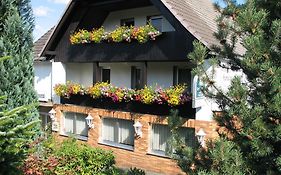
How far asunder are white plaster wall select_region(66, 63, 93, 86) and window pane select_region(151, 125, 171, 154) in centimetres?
596

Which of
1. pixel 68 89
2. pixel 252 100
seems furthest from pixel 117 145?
pixel 252 100

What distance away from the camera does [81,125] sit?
1709 centimetres

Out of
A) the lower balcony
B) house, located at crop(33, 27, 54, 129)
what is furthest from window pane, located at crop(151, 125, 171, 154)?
house, located at crop(33, 27, 54, 129)

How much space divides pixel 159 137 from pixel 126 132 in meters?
1.83

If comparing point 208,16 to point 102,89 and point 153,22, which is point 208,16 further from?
point 102,89

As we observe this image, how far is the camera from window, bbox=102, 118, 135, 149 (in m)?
15.2

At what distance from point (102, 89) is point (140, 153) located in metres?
3.24

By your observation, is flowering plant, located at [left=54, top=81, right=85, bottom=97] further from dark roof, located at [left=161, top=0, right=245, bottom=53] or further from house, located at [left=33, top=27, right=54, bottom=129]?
dark roof, located at [left=161, top=0, right=245, bottom=53]

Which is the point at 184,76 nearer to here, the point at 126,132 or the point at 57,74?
the point at 126,132

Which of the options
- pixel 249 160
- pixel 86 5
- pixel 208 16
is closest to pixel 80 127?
pixel 86 5

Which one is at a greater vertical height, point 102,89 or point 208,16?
point 208,16

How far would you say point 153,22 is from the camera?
50.8 ft

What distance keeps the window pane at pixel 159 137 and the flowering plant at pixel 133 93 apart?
130 cm

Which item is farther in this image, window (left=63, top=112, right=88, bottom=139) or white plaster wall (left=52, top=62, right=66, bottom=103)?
white plaster wall (left=52, top=62, right=66, bottom=103)
